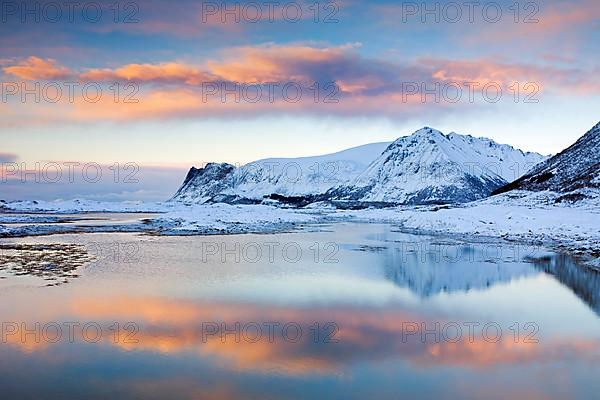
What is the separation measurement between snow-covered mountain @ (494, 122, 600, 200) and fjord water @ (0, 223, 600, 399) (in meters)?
58.4

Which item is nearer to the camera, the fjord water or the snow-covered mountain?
the fjord water

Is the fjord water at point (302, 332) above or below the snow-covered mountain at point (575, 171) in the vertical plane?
below

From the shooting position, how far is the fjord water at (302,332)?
917 centimetres

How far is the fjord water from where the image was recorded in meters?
9.17

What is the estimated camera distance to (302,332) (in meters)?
12.6

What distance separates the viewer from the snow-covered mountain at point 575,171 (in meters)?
73.9

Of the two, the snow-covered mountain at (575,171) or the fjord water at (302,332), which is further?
the snow-covered mountain at (575,171)

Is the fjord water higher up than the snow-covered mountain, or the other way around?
the snow-covered mountain

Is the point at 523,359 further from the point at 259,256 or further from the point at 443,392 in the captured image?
the point at 259,256

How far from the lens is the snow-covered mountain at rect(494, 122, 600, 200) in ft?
242

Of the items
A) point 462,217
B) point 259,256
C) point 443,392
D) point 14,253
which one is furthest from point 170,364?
point 462,217

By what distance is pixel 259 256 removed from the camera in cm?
2911

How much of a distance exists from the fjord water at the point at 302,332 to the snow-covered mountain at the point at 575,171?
58357 mm

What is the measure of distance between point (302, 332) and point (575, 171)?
9020 centimetres
